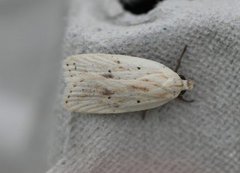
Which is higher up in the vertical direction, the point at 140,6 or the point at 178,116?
the point at 140,6

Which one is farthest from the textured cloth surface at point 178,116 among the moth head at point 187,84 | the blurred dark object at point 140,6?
the blurred dark object at point 140,6

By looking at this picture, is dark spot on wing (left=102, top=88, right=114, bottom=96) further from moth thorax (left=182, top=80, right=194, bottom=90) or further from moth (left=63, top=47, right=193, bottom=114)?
moth thorax (left=182, top=80, right=194, bottom=90)

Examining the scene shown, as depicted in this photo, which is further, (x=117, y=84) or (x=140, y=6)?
(x=140, y=6)

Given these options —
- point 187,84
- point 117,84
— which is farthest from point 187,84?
point 117,84

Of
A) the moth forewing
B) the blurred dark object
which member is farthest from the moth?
the blurred dark object

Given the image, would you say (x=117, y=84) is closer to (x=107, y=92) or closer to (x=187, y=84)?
(x=107, y=92)

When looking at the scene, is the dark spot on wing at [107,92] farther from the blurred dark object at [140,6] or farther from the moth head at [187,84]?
the blurred dark object at [140,6]
